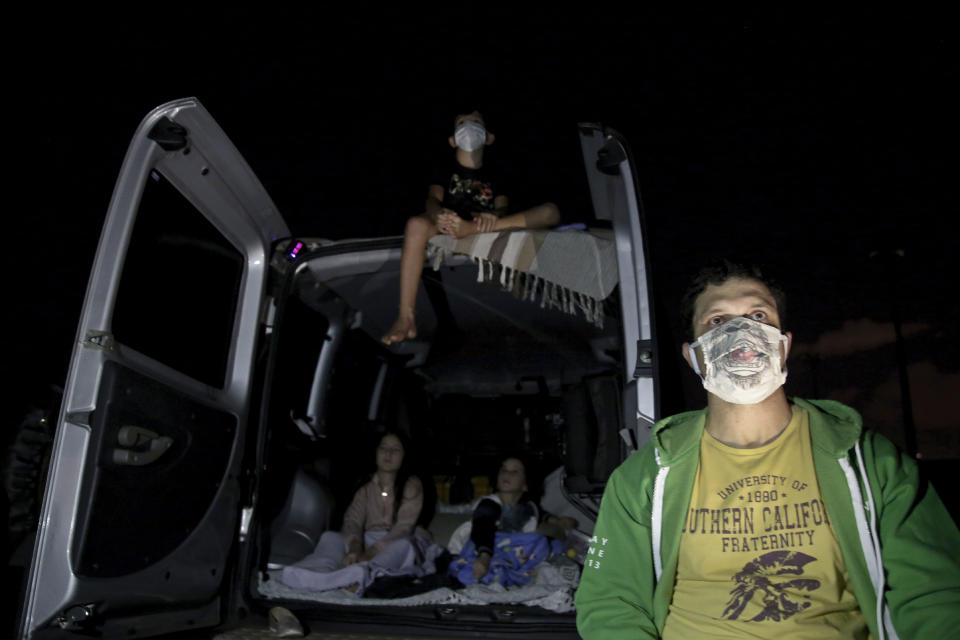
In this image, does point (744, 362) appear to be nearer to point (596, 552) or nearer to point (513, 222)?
point (596, 552)

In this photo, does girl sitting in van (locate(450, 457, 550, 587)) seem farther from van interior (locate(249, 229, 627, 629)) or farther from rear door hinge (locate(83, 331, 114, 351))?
rear door hinge (locate(83, 331, 114, 351))

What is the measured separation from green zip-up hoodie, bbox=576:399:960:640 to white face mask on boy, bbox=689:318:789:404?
14 cm

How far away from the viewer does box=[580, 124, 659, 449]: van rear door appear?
2754mm

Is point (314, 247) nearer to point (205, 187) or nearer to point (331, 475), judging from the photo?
point (205, 187)

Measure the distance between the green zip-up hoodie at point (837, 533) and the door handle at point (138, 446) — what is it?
1.57m

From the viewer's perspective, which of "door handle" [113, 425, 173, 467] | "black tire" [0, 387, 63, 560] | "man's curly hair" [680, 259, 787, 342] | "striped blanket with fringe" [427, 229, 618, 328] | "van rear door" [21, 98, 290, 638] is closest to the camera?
"man's curly hair" [680, 259, 787, 342]

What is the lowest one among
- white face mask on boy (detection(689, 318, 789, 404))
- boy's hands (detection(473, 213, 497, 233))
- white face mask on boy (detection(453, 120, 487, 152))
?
white face mask on boy (detection(689, 318, 789, 404))

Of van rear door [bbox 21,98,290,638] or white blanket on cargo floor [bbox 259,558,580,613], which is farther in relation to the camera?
white blanket on cargo floor [bbox 259,558,580,613]

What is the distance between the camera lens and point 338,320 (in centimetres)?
463

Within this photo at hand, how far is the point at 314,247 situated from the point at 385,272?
19.2 inches

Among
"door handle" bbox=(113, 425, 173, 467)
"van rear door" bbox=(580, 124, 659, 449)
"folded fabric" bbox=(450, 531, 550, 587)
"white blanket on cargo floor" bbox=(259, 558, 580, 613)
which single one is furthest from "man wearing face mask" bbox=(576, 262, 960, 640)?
"folded fabric" bbox=(450, 531, 550, 587)

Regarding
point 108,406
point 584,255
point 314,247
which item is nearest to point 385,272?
point 314,247

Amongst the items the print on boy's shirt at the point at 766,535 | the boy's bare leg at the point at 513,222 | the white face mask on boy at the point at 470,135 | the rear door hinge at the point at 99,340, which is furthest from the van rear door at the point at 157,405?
the print on boy's shirt at the point at 766,535

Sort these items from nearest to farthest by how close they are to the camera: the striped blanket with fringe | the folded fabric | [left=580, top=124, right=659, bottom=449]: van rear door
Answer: [left=580, top=124, right=659, bottom=449]: van rear door → the striped blanket with fringe → the folded fabric
